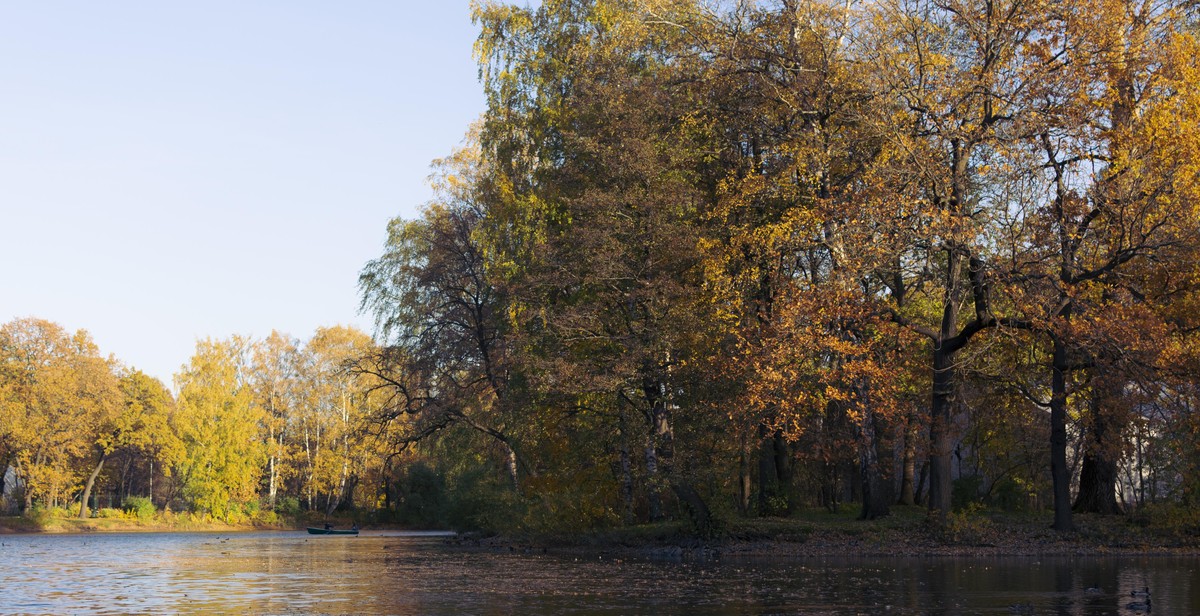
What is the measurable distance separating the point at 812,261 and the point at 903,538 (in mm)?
9079

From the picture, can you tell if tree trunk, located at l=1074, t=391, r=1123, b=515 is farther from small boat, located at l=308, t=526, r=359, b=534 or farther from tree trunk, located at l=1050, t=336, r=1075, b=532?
small boat, located at l=308, t=526, r=359, b=534

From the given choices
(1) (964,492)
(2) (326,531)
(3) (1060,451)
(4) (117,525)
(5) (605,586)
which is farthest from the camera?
(4) (117,525)

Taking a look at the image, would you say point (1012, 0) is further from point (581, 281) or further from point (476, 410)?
point (476, 410)

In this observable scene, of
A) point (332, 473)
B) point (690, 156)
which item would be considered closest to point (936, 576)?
point (690, 156)

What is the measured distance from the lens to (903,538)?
33.1 m

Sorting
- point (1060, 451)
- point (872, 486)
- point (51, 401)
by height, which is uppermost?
point (51, 401)

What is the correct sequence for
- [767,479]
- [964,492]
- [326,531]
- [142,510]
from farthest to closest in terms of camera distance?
1. [142,510]
2. [326,531]
3. [964,492]
4. [767,479]

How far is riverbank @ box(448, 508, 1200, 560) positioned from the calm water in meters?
1.44

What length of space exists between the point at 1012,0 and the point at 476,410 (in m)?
28.8

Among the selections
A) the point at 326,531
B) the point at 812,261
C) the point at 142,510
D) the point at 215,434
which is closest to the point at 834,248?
the point at 812,261

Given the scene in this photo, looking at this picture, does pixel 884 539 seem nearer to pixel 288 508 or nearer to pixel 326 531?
pixel 326 531

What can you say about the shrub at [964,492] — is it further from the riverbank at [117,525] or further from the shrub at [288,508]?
the shrub at [288,508]

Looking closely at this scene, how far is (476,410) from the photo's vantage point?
50656mm

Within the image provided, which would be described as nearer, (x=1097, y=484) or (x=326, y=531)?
(x=1097, y=484)
